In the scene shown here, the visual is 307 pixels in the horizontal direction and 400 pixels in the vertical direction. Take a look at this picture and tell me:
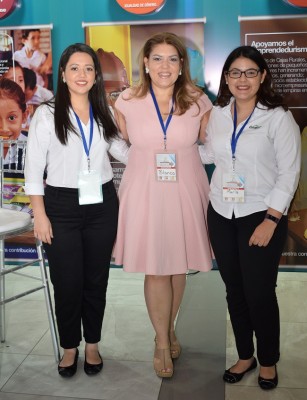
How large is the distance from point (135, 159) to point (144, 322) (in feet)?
4.04

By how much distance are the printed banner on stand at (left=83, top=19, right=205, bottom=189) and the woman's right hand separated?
5.98 ft

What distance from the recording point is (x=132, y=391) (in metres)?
2.47

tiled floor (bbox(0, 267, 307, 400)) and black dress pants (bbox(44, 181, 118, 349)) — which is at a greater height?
black dress pants (bbox(44, 181, 118, 349))

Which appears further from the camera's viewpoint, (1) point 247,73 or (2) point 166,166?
(2) point 166,166

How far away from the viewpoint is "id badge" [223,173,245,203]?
226cm

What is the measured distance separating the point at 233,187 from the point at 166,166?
0.33 metres

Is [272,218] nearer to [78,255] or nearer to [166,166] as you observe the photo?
[166,166]

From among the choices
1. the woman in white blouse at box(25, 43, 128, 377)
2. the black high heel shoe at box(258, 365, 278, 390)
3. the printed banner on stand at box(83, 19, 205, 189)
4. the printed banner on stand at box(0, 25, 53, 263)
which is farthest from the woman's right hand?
the printed banner on stand at box(83, 19, 205, 189)

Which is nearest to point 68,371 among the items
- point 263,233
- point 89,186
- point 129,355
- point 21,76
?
point 129,355

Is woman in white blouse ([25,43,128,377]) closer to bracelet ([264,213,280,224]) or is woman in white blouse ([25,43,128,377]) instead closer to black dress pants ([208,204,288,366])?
black dress pants ([208,204,288,366])

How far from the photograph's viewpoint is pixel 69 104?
7.86 feet

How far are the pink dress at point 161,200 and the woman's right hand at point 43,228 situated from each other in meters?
0.34

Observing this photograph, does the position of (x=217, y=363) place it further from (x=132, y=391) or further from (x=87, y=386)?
(x=87, y=386)

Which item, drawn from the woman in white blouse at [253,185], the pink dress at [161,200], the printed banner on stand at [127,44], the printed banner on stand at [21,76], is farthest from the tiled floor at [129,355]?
the printed banner on stand at [127,44]
